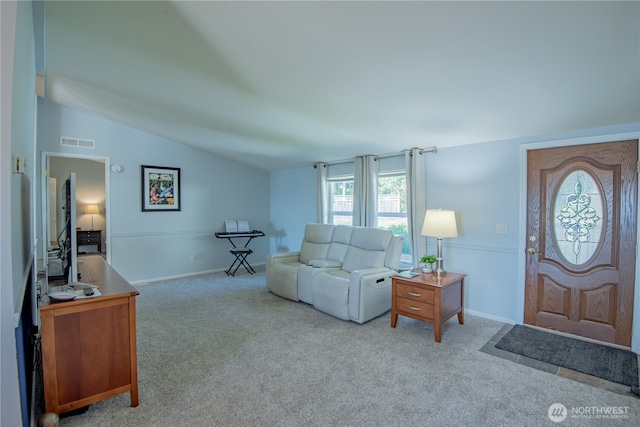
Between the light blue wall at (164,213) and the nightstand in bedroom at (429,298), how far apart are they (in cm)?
395

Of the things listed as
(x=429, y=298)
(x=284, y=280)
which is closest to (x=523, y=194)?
(x=429, y=298)

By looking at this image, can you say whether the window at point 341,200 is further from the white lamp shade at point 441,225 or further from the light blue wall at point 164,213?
the white lamp shade at point 441,225

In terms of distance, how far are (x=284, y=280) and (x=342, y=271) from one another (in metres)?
0.82

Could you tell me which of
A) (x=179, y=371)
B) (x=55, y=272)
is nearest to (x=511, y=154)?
(x=179, y=371)

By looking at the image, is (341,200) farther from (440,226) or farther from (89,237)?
(89,237)

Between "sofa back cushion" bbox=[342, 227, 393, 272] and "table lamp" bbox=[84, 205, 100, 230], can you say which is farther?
"table lamp" bbox=[84, 205, 100, 230]

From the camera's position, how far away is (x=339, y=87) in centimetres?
264

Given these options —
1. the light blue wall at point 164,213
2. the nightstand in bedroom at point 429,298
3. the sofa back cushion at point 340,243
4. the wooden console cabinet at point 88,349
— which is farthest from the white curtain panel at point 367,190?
the wooden console cabinet at point 88,349

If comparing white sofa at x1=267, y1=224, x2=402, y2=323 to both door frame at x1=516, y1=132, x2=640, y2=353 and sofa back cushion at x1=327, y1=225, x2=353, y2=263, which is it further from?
door frame at x1=516, y1=132, x2=640, y2=353

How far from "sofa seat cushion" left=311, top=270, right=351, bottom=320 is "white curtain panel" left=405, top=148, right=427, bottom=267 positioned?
98 cm

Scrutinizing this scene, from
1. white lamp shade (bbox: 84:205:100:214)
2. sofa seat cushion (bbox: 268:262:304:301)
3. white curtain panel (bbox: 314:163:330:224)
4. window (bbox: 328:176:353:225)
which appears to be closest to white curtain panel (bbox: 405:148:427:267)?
window (bbox: 328:176:353:225)

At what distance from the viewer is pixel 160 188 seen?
5.26 metres

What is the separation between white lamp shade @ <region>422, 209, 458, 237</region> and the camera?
3.30 metres

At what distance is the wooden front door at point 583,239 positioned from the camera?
2723mm
